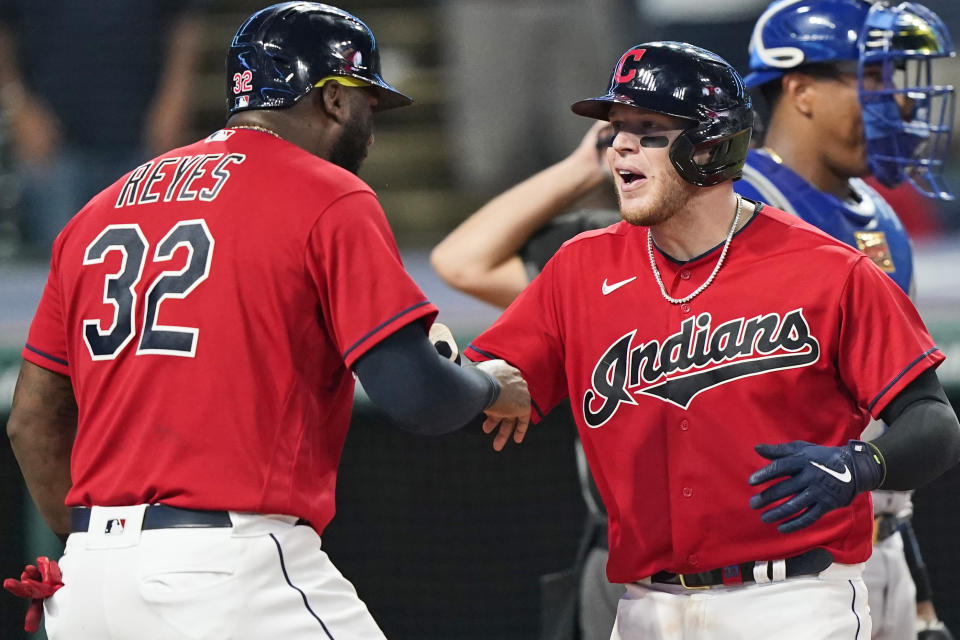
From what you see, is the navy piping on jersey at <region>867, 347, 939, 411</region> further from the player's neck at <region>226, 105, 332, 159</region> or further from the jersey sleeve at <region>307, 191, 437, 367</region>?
the player's neck at <region>226, 105, 332, 159</region>

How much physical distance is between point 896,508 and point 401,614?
255 centimetres

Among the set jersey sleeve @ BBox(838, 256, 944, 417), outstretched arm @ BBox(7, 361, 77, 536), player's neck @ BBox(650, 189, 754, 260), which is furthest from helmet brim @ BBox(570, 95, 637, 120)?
outstretched arm @ BBox(7, 361, 77, 536)

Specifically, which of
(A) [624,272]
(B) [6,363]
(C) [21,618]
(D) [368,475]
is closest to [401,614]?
(D) [368,475]

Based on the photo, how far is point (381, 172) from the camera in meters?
8.34

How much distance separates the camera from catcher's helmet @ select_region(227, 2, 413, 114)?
2727 mm

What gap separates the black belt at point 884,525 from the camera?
3.53 m

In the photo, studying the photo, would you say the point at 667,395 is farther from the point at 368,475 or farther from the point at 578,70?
the point at 578,70

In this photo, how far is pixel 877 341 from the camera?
2.58 m

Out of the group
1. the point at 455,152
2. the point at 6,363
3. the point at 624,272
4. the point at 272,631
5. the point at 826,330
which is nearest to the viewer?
the point at 272,631

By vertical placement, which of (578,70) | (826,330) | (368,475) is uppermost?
(826,330)

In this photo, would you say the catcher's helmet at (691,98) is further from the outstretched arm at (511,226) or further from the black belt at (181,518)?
the black belt at (181,518)

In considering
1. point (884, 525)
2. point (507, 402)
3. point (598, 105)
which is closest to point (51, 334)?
point (507, 402)

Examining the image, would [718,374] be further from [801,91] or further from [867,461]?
[801,91]

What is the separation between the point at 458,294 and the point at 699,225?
11.3 ft
